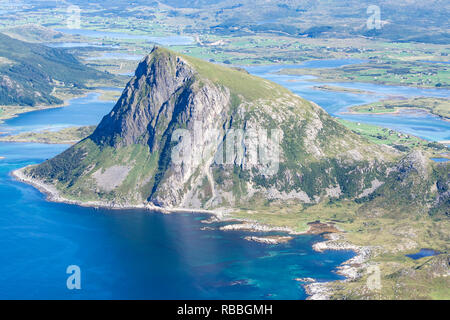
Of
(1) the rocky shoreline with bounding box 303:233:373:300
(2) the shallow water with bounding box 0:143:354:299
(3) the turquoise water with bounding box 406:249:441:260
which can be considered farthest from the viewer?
(3) the turquoise water with bounding box 406:249:441:260

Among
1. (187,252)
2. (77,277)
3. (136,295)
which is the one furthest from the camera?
(187,252)

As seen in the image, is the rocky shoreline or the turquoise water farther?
the turquoise water

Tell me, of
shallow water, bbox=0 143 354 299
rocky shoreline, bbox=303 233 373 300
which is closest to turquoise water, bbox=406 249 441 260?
rocky shoreline, bbox=303 233 373 300

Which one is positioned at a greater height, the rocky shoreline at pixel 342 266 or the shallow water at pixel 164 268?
the rocky shoreline at pixel 342 266

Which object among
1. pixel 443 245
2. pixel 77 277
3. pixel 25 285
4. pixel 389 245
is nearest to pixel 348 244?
pixel 389 245

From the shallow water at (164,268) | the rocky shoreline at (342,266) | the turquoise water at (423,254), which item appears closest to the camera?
the rocky shoreline at (342,266)

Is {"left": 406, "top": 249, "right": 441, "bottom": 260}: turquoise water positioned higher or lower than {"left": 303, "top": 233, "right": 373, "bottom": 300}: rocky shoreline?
lower

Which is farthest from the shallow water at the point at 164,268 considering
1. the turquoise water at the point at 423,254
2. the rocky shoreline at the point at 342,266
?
the turquoise water at the point at 423,254

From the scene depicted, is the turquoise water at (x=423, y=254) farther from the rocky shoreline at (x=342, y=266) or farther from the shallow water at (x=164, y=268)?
the shallow water at (x=164, y=268)

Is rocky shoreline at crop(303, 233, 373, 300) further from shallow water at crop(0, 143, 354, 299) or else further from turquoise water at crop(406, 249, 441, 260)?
turquoise water at crop(406, 249, 441, 260)

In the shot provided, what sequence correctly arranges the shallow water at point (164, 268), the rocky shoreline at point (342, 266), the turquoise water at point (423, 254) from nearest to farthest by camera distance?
1. the rocky shoreline at point (342, 266)
2. the shallow water at point (164, 268)
3. the turquoise water at point (423, 254)
